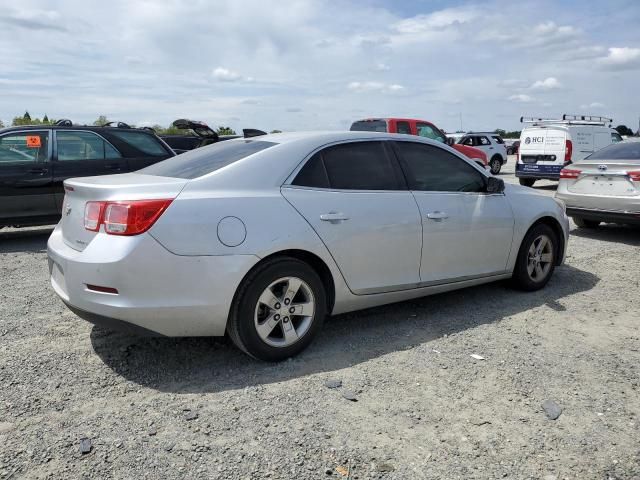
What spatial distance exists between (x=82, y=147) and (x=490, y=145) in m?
18.0

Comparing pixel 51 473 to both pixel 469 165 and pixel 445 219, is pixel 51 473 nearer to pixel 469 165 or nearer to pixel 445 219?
pixel 445 219

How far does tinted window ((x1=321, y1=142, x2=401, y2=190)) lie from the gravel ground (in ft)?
3.75

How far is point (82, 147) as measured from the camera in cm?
794

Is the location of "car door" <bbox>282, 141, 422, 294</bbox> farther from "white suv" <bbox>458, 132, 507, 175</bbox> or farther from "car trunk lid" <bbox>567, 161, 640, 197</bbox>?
"white suv" <bbox>458, 132, 507, 175</bbox>

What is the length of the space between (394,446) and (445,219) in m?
2.17

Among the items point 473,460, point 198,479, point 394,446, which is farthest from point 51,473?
point 473,460

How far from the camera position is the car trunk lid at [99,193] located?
3312 millimetres

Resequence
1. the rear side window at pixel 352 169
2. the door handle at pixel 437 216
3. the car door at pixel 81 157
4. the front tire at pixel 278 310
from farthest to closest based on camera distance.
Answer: the car door at pixel 81 157, the door handle at pixel 437 216, the rear side window at pixel 352 169, the front tire at pixel 278 310

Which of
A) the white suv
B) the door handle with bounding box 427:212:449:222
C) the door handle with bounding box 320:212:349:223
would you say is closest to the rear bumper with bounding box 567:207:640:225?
the door handle with bounding box 427:212:449:222

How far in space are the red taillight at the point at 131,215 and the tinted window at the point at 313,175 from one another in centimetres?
95

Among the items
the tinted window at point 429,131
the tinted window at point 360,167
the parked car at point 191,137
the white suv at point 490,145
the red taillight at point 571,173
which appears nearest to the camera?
the tinted window at point 360,167

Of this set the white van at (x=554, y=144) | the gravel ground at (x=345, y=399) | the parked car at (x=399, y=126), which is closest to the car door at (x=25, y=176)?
the gravel ground at (x=345, y=399)

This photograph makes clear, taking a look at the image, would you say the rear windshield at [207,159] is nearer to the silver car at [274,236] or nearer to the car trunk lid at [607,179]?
the silver car at [274,236]

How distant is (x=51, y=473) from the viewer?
254cm
